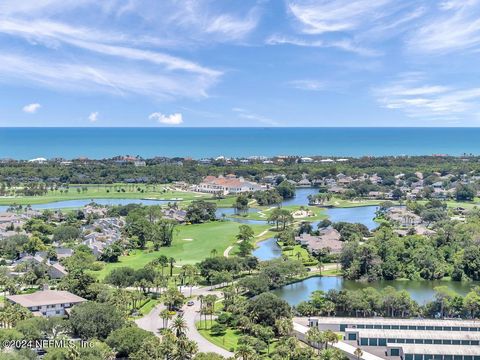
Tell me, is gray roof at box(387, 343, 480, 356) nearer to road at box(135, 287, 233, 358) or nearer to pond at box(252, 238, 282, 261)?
road at box(135, 287, 233, 358)

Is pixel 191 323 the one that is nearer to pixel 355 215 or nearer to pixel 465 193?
pixel 355 215

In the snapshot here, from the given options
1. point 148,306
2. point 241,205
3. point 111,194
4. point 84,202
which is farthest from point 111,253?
point 111,194

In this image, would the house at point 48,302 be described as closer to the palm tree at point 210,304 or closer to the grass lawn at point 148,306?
the grass lawn at point 148,306

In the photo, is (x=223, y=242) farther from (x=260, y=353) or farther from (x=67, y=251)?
(x=260, y=353)

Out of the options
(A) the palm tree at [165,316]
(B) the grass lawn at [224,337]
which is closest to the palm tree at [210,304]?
Result: (B) the grass lawn at [224,337]

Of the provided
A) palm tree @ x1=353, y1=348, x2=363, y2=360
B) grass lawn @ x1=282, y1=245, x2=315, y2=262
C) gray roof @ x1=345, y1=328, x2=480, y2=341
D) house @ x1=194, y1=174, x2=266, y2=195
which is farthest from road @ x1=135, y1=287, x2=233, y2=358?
house @ x1=194, y1=174, x2=266, y2=195

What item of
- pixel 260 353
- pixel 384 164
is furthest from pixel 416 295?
pixel 384 164
